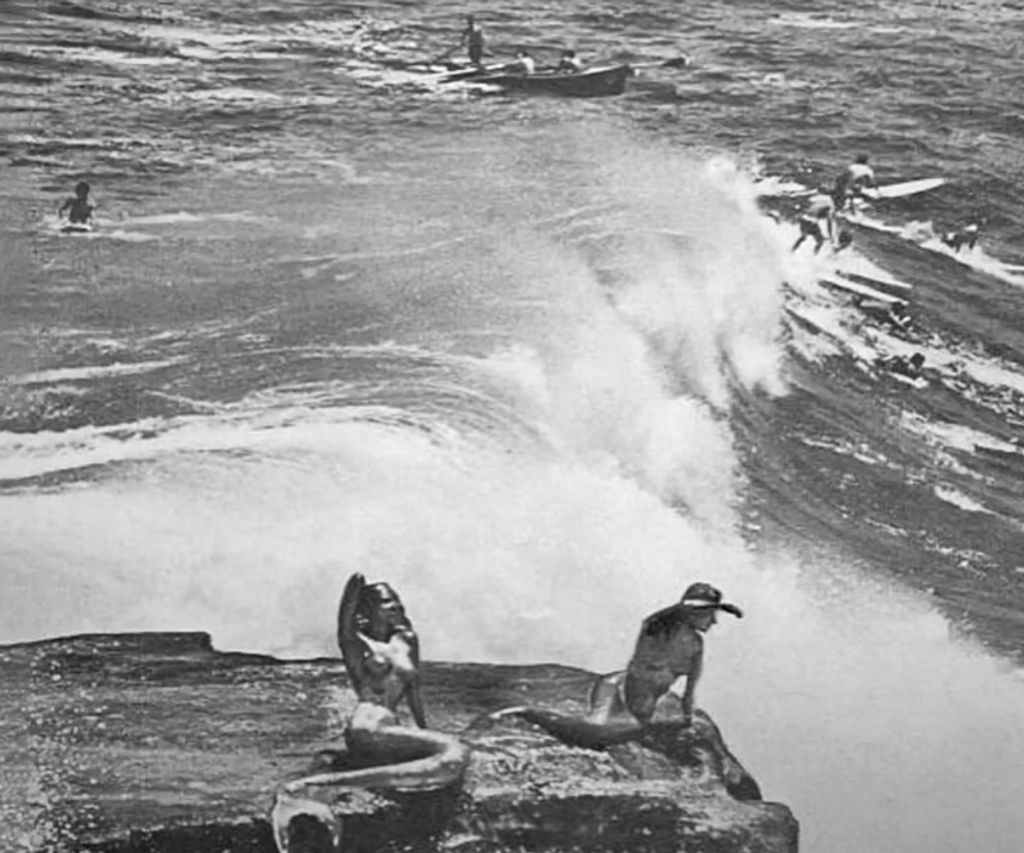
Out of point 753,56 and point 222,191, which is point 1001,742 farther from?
point 222,191

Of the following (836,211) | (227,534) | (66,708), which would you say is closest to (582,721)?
(227,534)

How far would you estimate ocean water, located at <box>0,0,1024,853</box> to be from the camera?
661cm

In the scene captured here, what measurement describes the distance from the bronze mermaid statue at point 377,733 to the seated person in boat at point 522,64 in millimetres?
2323

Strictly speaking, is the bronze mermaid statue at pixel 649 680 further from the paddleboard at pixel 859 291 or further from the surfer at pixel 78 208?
the surfer at pixel 78 208

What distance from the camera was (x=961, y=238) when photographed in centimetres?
723

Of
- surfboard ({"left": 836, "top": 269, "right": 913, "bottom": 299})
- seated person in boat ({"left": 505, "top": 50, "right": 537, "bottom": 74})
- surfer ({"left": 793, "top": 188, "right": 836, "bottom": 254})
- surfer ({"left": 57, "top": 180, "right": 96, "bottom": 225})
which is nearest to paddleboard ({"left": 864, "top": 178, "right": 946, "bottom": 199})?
surfer ({"left": 793, "top": 188, "right": 836, "bottom": 254})

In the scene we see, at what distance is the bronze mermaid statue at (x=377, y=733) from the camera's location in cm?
618

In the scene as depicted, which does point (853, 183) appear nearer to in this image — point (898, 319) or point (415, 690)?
point (898, 319)

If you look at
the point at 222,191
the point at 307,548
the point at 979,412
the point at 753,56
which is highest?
the point at 753,56

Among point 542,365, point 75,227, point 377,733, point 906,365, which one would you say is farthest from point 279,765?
point 906,365

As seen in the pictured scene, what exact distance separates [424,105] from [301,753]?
2799 mm

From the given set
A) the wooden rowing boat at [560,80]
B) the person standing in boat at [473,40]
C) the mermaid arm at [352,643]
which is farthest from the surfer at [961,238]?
the mermaid arm at [352,643]

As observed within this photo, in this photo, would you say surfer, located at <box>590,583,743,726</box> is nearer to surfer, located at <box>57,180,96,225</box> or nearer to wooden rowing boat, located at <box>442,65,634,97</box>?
wooden rowing boat, located at <box>442,65,634,97</box>

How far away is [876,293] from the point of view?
280 inches
